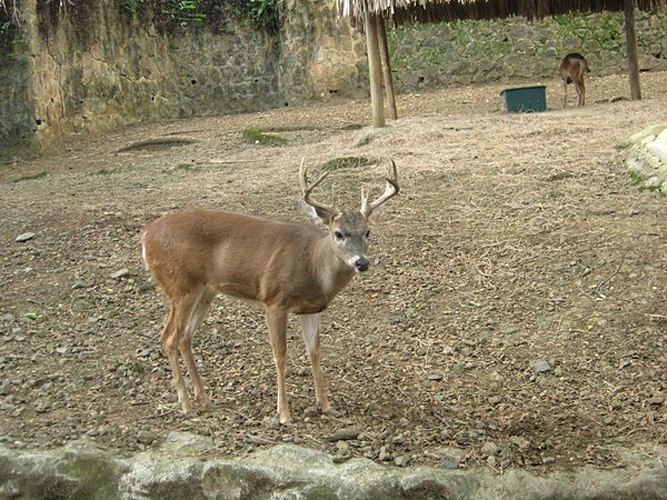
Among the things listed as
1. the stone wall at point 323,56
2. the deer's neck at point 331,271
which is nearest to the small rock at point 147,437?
the deer's neck at point 331,271

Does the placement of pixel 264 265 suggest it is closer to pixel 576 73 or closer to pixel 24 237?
pixel 24 237

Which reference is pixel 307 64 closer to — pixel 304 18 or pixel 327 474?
pixel 304 18

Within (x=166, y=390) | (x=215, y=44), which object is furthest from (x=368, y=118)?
(x=166, y=390)

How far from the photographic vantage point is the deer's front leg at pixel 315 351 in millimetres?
5328

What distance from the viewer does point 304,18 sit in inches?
709

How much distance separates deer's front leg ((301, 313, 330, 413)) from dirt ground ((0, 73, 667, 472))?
113 millimetres

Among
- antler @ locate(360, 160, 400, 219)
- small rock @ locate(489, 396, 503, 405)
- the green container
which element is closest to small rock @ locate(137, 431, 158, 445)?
antler @ locate(360, 160, 400, 219)

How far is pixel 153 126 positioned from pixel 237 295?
464 inches

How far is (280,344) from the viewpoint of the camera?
17.0 feet

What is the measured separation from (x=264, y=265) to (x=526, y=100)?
29.9ft

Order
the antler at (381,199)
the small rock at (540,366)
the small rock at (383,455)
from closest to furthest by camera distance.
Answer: the small rock at (383,455) < the antler at (381,199) < the small rock at (540,366)

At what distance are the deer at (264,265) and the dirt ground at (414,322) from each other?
15.8 inches

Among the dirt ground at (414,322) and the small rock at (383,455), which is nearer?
the small rock at (383,455)

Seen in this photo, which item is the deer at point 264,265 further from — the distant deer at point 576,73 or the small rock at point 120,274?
the distant deer at point 576,73
